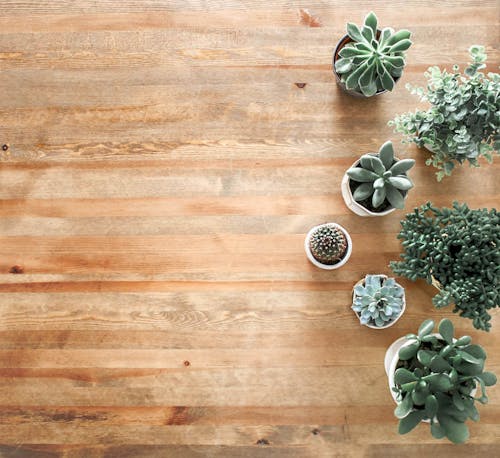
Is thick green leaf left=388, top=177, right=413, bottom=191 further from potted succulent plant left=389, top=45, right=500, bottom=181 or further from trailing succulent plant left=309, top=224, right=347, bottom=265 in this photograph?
trailing succulent plant left=309, top=224, right=347, bottom=265

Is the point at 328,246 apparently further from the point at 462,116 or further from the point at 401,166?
the point at 462,116

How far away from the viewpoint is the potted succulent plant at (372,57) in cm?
175

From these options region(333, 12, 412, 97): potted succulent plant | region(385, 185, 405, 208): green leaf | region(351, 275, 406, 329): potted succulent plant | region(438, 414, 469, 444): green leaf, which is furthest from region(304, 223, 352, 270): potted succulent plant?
region(438, 414, 469, 444): green leaf

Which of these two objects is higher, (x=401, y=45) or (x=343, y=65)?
(x=401, y=45)

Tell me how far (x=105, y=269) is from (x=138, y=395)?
55 cm

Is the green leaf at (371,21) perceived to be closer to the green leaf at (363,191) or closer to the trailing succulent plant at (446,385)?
the green leaf at (363,191)

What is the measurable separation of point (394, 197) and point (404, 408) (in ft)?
2.43

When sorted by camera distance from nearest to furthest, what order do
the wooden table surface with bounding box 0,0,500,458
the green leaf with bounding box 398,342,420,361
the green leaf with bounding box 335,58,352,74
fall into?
the green leaf with bounding box 398,342,420,361 < the green leaf with bounding box 335,58,352,74 < the wooden table surface with bounding box 0,0,500,458

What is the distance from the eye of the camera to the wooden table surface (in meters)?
2.02

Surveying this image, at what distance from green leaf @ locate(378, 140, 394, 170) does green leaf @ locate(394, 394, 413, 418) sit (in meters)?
0.82

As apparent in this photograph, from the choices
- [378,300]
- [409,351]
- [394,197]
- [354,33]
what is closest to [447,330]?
[409,351]

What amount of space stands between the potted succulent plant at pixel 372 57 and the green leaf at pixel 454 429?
1.21 m

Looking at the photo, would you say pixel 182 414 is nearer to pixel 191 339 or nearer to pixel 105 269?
pixel 191 339

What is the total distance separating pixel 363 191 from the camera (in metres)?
1.81
